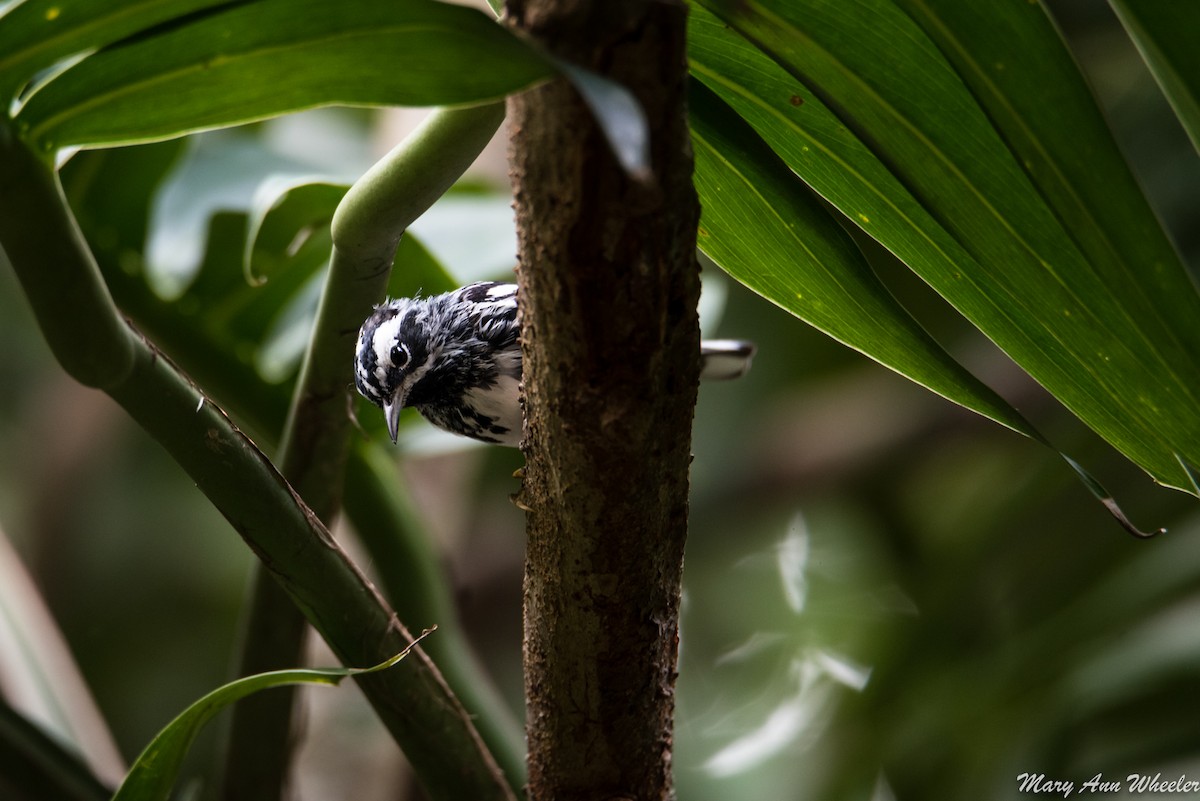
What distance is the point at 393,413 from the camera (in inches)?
82.3

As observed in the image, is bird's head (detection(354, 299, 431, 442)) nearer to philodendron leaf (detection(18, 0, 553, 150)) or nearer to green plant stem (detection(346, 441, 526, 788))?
green plant stem (detection(346, 441, 526, 788))

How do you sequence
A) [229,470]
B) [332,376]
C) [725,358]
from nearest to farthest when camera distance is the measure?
[229,470], [332,376], [725,358]

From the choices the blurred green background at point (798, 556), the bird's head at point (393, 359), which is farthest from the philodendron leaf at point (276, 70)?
the bird's head at point (393, 359)

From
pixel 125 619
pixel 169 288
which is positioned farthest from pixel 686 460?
pixel 125 619

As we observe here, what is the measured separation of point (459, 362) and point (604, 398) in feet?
5.07

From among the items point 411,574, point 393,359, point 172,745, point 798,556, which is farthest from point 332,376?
point 798,556

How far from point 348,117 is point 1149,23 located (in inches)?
184

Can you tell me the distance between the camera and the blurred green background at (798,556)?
98.3 inches

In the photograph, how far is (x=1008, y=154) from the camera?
3.09ft

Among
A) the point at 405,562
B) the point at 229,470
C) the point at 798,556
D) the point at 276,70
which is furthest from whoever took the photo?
the point at 798,556

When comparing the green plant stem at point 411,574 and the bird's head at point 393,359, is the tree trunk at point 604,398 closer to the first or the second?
the green plant stem at point 411,574

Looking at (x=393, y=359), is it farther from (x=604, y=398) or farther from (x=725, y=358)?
(x=604, y=398)

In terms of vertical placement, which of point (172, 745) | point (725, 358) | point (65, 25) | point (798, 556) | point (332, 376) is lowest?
point (798, 556)

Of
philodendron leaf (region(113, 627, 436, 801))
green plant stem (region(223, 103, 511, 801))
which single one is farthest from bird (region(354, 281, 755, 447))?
philodendron leaf (region(113, 627, 436, 801))
